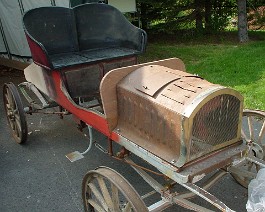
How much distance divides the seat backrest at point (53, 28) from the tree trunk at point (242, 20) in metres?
6.41

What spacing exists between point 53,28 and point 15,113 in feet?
4.35

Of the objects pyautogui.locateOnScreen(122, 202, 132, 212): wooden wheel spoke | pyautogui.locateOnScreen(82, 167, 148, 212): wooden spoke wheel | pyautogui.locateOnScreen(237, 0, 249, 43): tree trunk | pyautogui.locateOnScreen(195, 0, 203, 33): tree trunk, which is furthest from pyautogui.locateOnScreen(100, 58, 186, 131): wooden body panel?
pyautogui.locateOnScreen(195, 0, 203, 33): tree trunk

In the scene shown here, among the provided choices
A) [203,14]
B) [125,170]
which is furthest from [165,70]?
[203,14]

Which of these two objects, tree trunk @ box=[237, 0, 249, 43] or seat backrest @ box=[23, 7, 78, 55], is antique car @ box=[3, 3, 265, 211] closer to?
seat backrest @ box=[23, 7, 78, 55]

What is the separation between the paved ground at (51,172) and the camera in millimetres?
3609

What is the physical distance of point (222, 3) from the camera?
1149 cm

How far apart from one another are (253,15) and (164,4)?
3.00 metres

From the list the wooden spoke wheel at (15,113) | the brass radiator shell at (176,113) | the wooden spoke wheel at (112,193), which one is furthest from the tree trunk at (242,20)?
the wooden spoke wheel at (112,193)

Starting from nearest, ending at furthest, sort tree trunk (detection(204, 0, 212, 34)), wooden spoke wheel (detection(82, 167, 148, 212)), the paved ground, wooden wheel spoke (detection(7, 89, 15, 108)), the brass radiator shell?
1. wooden spoke wheel (detection(82, 167, 148, 212))
2. the brass radiator shell
3. the paved ground
4. wooden wheel spoke (detection(7, 89, 15, 108))
5. tree trunk (detection(204, 0, 212, 34))

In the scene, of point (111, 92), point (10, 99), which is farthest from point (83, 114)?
point (10, 99)

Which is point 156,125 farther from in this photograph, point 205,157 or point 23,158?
point 23,158

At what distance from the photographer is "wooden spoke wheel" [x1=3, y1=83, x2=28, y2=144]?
4523 millimetres

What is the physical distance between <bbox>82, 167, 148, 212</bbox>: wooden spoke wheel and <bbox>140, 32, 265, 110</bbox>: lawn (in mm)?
3470

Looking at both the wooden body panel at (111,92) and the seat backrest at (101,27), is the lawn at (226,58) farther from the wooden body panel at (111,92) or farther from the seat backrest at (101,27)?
the wooden body panel at (111,92)
